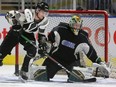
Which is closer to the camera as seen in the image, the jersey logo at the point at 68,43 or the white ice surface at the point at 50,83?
the white ice surface at the point at 50,83

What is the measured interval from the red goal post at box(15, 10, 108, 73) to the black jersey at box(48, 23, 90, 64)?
0.63m

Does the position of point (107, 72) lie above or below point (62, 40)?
below

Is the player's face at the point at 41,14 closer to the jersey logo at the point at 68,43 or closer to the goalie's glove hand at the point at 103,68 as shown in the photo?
the jersey logo at the point at 68,43

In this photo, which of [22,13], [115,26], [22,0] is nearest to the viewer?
[22,13]

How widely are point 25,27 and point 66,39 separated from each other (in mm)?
542

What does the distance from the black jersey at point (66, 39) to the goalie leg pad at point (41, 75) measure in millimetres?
300

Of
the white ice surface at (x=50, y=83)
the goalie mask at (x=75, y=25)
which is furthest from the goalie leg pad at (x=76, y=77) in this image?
the goalie mask at (x=75, y=25)

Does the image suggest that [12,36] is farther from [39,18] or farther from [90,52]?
[90,52]

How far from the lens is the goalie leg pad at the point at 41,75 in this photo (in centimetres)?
626

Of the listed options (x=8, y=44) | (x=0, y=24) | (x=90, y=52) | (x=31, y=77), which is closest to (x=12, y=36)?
(x=8, y=44)

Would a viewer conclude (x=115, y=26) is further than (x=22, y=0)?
No

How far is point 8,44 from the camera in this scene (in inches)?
243

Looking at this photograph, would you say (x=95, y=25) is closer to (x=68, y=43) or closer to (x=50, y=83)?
(x=68, y=43)

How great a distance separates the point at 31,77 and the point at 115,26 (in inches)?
108
